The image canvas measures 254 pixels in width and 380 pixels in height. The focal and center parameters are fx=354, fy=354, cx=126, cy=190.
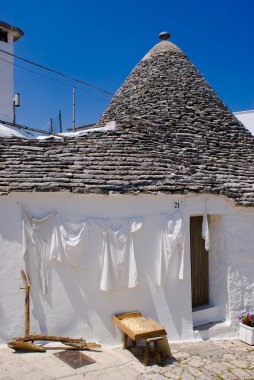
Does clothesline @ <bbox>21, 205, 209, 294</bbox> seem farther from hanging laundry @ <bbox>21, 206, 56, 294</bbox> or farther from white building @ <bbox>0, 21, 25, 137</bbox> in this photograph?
white building @ <bbox>0, 21, 25, 137</bbox>

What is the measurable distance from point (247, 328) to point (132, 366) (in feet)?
9.88

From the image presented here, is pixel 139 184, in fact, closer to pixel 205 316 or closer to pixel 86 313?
pixel 86 313

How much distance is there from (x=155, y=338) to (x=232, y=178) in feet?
14.5

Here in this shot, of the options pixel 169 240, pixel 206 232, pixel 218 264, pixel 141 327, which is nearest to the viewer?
pixel 141 327

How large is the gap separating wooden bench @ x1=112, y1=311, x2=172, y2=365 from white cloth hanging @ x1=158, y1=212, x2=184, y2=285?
33.8 inches

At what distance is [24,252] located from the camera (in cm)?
668

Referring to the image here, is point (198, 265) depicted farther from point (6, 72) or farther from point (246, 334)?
point (6, 72)

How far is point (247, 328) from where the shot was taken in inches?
307

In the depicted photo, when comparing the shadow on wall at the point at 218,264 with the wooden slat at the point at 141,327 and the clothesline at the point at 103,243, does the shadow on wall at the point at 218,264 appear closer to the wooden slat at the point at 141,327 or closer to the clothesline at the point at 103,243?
the clothesline at the point at 103,243

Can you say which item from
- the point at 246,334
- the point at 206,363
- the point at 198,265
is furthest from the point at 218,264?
the point at 206,363

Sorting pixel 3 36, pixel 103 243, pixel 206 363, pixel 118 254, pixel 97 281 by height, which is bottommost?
pixel 206 363

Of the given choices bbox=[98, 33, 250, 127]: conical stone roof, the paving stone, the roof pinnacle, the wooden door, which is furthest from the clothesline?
the roof pinnacle

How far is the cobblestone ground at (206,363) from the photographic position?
6082 millimetres

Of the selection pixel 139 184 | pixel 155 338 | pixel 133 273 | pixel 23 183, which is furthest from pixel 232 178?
pixel 23 183
